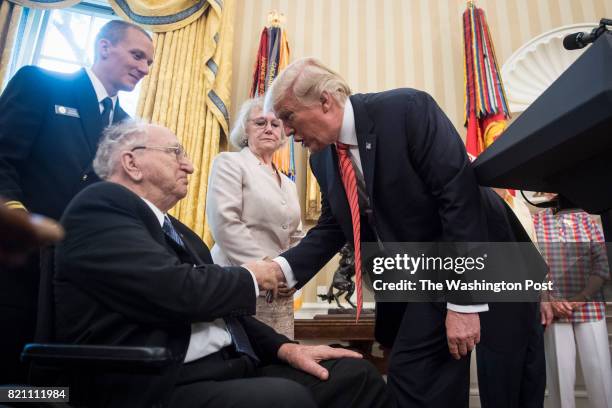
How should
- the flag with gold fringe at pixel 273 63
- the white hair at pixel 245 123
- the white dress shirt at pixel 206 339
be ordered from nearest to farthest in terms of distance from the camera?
the white dress shirt at pixel 206 339, the white hair at pixel 245 123, the flag with gold fringe at pixel 273 63

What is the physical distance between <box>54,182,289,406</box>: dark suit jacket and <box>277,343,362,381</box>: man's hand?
0.87ft

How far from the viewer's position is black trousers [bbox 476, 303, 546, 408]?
138 centimetres

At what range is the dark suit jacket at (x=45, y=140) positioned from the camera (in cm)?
157

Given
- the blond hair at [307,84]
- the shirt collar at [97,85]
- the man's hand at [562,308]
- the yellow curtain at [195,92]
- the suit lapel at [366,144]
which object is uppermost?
the yellow curtain at [195,92]

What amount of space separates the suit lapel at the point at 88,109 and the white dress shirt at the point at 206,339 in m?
0.92

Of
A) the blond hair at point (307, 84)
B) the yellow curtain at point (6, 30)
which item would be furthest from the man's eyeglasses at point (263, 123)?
the yellow curtain at point (6, 30)

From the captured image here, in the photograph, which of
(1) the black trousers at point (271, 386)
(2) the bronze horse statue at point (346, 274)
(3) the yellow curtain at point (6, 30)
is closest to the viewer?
(1) the black trousers at point (271, 386)

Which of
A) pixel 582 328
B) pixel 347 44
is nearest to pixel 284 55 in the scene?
pixel 347 44

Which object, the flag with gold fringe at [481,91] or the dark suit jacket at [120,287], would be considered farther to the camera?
the flag with gold fringe at [481,91]

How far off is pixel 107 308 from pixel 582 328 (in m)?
2.70

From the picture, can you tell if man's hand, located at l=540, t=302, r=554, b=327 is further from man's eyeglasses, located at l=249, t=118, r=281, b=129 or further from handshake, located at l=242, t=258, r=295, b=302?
man's eyeglasses, located at l=249, t=118, r=281, b=129

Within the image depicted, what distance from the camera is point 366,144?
1.39 meters

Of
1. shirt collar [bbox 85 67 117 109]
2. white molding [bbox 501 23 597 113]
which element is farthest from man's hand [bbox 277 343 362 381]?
white molding [bbox 501 23 597 113]

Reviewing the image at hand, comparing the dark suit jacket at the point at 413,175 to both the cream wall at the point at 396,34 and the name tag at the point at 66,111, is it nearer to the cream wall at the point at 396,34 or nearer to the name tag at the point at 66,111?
the name tag at the point at 66,111
